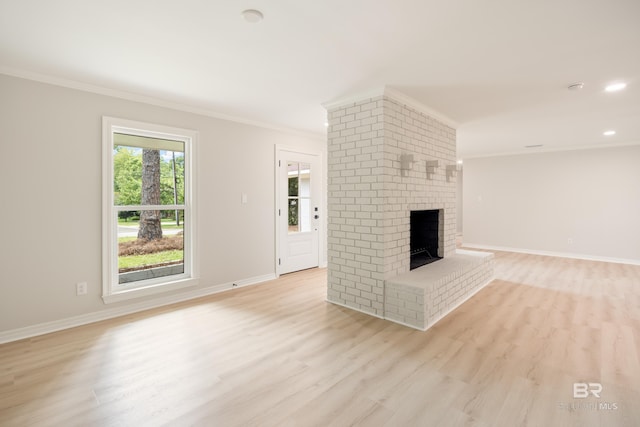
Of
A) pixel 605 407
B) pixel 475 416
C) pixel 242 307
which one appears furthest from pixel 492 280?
pixel 242 307

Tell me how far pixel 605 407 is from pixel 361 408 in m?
1.45

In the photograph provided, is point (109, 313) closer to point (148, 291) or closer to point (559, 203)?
point (148, 291)

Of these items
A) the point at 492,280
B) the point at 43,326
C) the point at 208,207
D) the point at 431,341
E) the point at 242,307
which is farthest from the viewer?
the point at 492,280

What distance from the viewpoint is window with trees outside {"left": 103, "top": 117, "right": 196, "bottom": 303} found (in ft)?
10.7

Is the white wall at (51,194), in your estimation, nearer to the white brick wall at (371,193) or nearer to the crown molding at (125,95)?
the crown molding at (125,95)

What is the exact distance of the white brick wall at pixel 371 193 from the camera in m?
3.24

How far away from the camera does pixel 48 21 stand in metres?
2.00

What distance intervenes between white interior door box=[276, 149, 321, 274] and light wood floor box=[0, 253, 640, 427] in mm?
1517

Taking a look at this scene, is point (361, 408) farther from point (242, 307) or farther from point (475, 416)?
point (242, 307)

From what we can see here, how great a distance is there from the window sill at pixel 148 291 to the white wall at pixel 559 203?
683cm

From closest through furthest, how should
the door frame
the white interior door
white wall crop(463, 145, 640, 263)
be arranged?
the door frame, the white interior door, white wall crop(463, 145, 640, 263)

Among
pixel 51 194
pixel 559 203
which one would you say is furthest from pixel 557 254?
pixel 51 194
